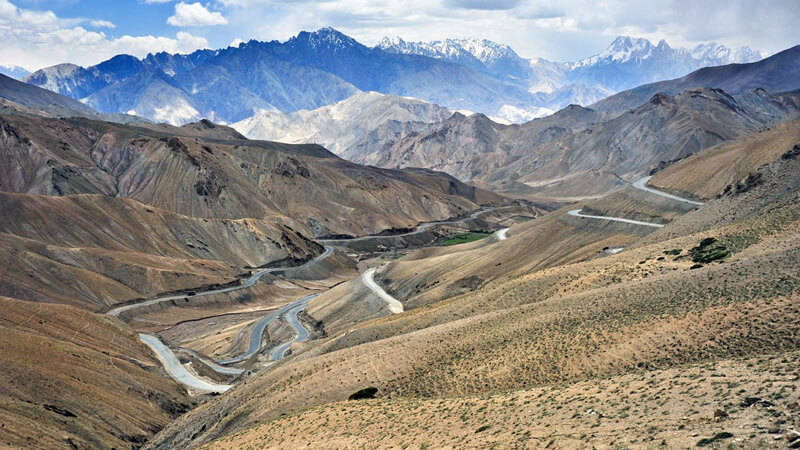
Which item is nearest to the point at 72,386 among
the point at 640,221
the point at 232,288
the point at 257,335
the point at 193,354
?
the point at 193,354

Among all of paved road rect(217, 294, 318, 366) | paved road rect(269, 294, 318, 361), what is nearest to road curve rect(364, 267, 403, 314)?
paved road rect(269, 294, 318, 361)

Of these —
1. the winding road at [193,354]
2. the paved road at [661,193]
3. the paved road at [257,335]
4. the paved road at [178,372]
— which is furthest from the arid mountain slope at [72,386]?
the paved road at [661,193]

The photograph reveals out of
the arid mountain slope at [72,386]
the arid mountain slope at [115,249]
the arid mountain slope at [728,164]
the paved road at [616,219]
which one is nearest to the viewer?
the arid mountain slope at [72,386]

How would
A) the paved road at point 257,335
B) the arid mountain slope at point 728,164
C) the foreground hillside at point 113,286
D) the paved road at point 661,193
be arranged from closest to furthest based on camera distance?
the foreground hillside at point 113,286
the paved road at point 257,335
the arid mountain slope at point 728,164
the paved road at point 661,193

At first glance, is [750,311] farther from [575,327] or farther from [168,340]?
[168,340]

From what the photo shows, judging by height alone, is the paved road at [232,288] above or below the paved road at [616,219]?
below

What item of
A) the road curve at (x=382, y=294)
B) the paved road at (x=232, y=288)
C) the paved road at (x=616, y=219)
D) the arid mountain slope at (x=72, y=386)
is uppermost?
the paved road at (x=616, y=219)

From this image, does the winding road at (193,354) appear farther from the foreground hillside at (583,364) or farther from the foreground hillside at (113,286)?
the foreground hillside at (583,364)
